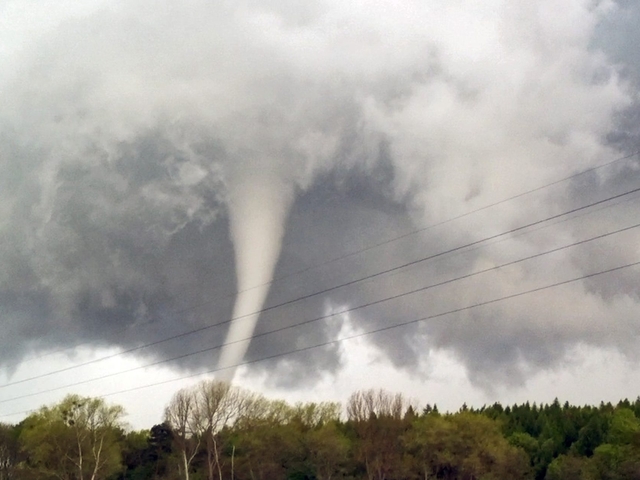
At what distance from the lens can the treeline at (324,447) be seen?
318 ft

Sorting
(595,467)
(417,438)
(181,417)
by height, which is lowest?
(595,467)

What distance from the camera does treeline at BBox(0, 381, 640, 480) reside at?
96.9 m

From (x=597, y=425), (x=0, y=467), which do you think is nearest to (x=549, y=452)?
(x=597, y=425)

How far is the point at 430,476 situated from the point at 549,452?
2212 centimetres

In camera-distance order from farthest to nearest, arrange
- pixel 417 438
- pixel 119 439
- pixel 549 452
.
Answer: pixel 119 439 < pixel 549 452 < pixel 417 438

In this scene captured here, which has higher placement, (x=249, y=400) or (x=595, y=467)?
(x=249, y=400)

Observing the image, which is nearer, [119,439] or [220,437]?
[220,437]

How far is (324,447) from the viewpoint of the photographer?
100m

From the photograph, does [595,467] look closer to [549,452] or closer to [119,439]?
[549,452]

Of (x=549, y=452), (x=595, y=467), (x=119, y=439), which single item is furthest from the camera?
(x=119, y=439)

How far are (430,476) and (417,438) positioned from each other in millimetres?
5291

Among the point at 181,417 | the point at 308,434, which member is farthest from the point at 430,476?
the point at 181,417

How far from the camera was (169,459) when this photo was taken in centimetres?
11081

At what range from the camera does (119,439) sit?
120 m
